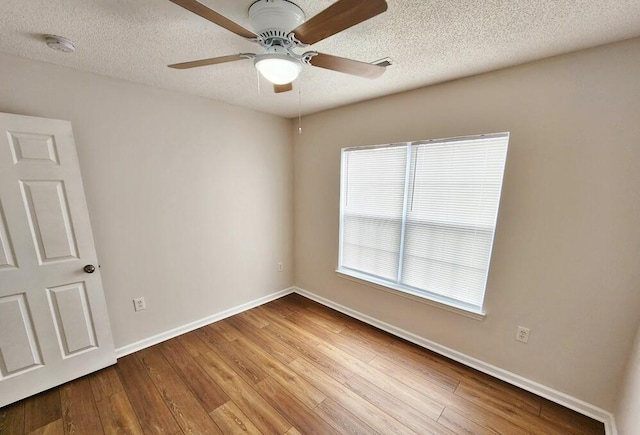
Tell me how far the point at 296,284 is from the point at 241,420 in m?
1.99

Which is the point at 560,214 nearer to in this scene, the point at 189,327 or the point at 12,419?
the point at 189,327

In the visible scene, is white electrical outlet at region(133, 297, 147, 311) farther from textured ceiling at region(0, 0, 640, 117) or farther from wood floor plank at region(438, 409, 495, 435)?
wood floor plank at region(438, 409, 495, 435)

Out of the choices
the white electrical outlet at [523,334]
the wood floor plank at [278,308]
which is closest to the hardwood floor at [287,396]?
the white electrical outlet at [523,334]

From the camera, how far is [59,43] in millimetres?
1401

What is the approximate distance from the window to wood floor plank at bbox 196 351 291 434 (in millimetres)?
1491

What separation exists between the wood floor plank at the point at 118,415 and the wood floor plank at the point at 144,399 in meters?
0.03

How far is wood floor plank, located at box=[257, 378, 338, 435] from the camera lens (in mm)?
1530

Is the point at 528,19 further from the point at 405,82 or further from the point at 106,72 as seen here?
the point at 106,72

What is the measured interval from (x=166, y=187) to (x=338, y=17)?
2.09 metres

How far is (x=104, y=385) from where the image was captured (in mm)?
1842

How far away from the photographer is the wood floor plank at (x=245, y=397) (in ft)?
5.10

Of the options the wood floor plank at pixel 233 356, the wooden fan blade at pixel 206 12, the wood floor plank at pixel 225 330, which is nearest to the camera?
the wooden fan blade at pixel 206 12

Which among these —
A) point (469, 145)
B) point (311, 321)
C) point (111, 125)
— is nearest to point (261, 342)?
point (311, 321)

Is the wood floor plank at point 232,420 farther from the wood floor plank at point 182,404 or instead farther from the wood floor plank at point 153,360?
the wood floor plank at point 153,360
